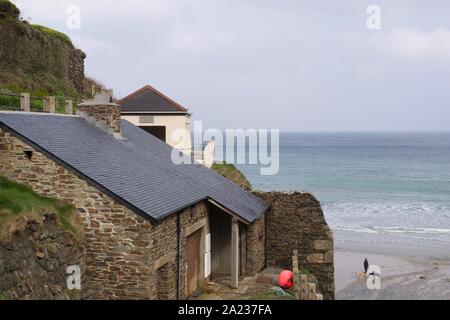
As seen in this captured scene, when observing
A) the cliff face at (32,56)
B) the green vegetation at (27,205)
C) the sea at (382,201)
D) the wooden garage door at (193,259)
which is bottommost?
the sea at (382,201)

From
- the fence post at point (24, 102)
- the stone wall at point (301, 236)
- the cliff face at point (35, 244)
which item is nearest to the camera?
the cliff face at point (35, 244)

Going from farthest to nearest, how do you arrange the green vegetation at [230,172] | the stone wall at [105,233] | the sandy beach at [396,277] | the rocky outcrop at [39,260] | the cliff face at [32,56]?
1. the green vegetation at [230,172]
2. the cliff face at [32,56]
3. the sandy beach at [396,277]
4. the stone wall at [105,233]
5. the rocky outcrop at [39,260]

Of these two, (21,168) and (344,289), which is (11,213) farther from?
(344,289)

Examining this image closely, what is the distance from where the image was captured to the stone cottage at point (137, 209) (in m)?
12.6

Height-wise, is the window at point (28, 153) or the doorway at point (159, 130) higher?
the doorway at point (159, 130)

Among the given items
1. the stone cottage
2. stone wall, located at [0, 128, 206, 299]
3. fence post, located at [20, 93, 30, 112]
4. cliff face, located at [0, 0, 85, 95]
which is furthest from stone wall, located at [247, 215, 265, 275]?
cliff face, located at [0, 0, 85, 95]

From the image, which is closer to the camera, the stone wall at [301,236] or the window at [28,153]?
the window at [28,153]

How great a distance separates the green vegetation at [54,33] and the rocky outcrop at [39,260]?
963 inches

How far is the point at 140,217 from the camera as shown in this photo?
12328 millimetres

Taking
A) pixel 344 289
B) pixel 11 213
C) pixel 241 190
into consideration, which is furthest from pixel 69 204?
pixel 344 289

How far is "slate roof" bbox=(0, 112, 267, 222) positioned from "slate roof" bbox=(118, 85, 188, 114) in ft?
43.3

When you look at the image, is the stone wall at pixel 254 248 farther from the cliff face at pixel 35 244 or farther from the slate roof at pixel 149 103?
the slate roof at pixel 149 103

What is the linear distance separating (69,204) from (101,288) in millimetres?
2276

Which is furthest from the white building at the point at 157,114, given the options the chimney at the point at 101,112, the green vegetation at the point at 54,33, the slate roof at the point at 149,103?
the chimney at the point at 101,112
